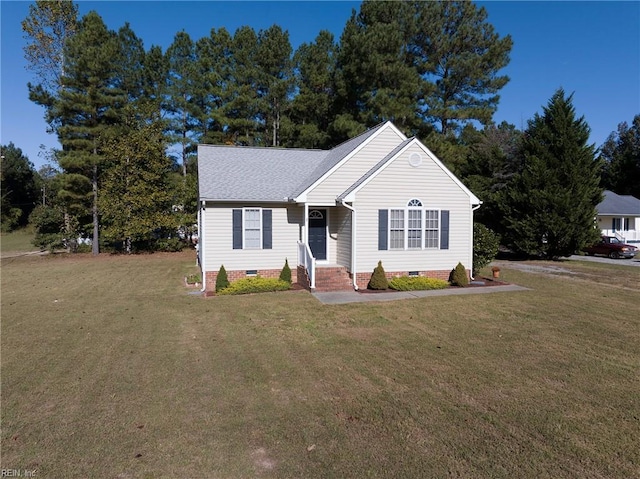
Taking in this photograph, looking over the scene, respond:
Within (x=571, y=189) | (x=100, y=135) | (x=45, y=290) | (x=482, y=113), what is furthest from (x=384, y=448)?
(x=482, y=113)

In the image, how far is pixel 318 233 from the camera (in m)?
15.4

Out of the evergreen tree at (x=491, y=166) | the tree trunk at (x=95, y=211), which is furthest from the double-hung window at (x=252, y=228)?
the evergreen tree at (x=491, y=166)

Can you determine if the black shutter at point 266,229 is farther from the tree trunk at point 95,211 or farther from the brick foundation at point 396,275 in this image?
the tree trunk at point 95,211

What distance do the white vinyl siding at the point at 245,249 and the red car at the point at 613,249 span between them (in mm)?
21884

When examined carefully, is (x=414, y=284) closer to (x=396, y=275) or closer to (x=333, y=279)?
(x=396, y=275)

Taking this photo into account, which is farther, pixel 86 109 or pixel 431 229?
pixel 86 109

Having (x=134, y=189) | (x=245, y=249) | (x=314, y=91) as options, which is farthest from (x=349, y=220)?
(x=314, y=91)

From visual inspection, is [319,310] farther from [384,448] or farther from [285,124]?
[285,124]

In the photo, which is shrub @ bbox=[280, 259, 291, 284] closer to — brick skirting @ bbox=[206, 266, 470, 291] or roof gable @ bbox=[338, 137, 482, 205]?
brick skirting @ bbox=[206, 266, 470, 291]

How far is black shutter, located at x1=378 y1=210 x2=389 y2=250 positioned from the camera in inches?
546

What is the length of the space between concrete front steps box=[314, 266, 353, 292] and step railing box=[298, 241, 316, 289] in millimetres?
324

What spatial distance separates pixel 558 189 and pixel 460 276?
42.5 ft

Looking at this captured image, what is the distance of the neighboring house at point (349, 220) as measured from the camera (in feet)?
45.0

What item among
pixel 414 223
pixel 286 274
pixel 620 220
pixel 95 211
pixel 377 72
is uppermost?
pixel 377 72
